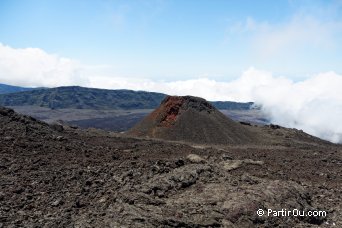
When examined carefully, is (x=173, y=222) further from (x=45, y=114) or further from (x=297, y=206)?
(x=45, y=114)

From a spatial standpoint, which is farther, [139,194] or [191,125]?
[191,125]

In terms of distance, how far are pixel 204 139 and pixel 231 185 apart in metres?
28.2

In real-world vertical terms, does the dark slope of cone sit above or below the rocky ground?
above

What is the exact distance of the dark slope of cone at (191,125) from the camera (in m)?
45.5

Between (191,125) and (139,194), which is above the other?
(191,125)

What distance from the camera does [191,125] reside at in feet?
157

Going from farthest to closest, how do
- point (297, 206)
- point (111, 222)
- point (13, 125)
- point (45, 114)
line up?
point (45, 114) < point (13, 125) < point (297, 206) < point (111, 222)

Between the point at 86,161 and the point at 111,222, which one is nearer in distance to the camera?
the point at 111,222

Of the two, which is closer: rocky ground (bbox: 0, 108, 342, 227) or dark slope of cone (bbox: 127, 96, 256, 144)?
rocky ground (bbox: 0, 108, 342, 227)

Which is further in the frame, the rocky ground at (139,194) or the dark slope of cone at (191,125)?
the dark slope of cone at (191,125)

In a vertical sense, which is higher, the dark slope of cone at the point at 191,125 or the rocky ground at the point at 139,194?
the dark slope of cone at the point at 191,125

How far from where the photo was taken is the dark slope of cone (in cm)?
4550

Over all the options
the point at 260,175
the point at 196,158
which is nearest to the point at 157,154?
the point at 196,158

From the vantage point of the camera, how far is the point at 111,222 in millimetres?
12758
